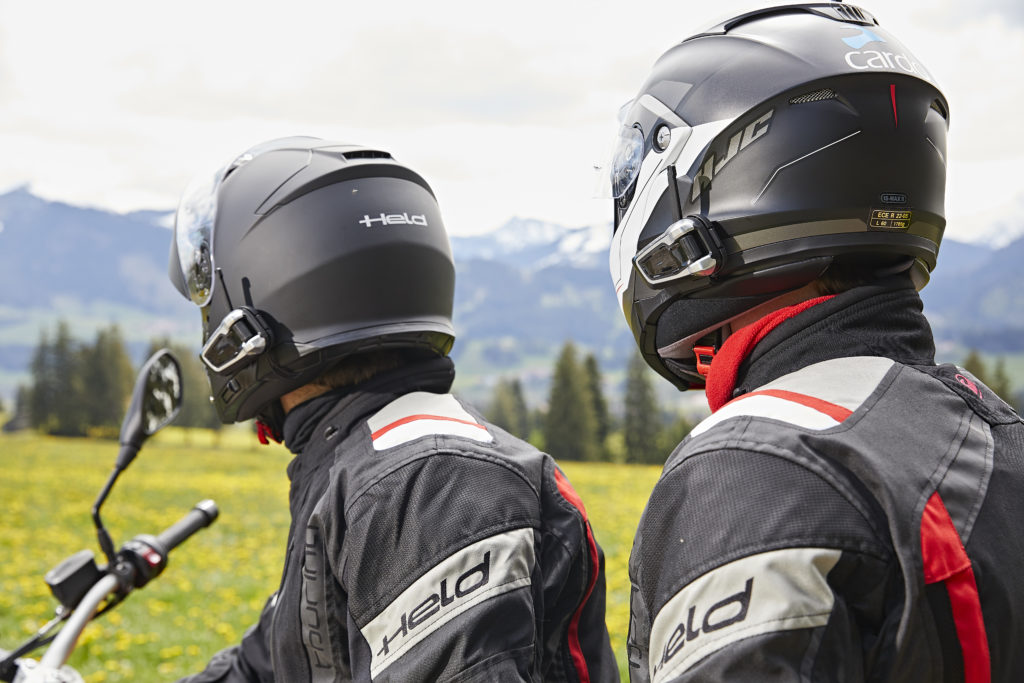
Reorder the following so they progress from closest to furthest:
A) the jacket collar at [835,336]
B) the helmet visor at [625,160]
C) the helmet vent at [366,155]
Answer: the jacket collar at [835,336] → the helmet visor at [625,160] → the helmet vent at [366,155]

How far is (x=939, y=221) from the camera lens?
2.07 m

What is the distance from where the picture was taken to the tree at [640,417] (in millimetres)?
52312

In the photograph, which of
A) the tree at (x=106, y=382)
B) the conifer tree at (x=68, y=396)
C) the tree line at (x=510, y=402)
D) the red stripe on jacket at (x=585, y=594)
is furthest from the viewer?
the conifer tree at (x=68, y=396)

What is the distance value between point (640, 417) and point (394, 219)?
50984mm

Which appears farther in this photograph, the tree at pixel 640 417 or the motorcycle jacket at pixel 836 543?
the tree at pixel 640 417

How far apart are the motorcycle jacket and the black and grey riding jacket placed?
1.83 feet

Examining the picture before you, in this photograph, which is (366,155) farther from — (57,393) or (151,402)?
(57,393)

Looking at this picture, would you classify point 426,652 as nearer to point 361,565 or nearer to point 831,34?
point 361,565

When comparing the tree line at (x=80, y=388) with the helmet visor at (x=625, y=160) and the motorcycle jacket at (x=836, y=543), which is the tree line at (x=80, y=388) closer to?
the helmet visor at (x=625, y=160)

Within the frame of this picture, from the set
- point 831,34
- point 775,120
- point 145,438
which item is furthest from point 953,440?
point 145,438

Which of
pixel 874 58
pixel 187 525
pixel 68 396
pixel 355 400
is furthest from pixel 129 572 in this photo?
pixel 68 396

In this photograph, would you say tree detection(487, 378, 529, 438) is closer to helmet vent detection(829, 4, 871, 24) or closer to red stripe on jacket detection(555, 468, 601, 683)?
red stripe on jacket detection(555, 468, 601, 683)

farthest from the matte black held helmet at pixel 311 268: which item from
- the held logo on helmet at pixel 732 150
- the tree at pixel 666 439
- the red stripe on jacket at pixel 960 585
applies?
the tree at pixel 666 439

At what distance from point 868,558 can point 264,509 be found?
2059 centimetres
